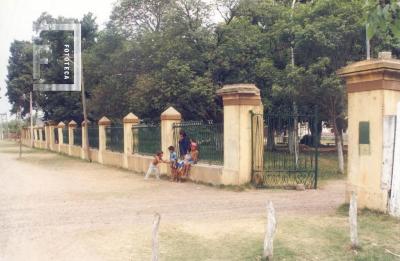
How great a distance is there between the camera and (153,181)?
1455cm

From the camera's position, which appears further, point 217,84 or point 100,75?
point 100,75

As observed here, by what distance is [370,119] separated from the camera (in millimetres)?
8078

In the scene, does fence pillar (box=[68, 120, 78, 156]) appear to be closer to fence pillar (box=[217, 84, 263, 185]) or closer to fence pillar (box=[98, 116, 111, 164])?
fence pillar (box=[98, 116, 111, 164])

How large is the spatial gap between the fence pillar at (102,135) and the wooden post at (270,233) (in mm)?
17061

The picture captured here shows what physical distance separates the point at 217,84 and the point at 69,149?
12271 mm

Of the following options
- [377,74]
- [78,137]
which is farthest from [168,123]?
[78,137]

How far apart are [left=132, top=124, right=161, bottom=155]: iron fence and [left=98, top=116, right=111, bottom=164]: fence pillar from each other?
3823 mm

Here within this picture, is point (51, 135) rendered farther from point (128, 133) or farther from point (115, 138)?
point (128, 133)

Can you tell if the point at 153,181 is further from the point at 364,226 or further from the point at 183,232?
the point at 364,226

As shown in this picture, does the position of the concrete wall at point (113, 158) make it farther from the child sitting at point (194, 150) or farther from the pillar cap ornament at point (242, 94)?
the pillar cap ornament at point (242, 94)

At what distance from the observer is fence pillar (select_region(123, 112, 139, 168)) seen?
18.5m

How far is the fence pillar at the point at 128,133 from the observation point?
18547mm

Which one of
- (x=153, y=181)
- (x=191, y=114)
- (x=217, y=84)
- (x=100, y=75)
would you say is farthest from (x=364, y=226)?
(x=100, y=75)

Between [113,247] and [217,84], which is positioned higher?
[217,84]
